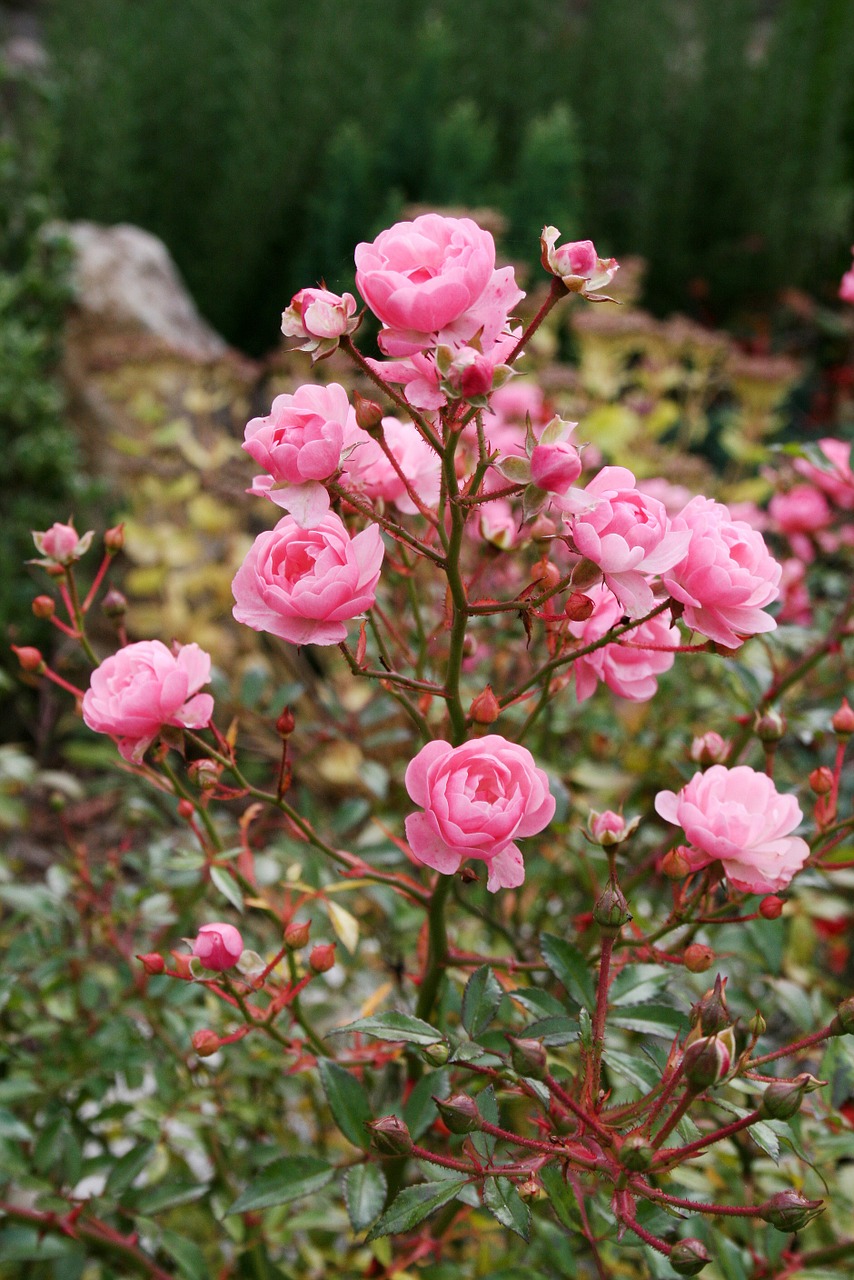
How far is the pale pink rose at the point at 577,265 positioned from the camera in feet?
1.48

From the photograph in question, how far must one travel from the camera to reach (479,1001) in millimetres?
522

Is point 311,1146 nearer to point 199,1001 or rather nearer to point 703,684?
point 199,1001

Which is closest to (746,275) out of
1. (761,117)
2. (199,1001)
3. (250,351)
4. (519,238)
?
(761,117)

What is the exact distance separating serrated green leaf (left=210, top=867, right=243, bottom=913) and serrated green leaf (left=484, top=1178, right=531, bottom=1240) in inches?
8.4

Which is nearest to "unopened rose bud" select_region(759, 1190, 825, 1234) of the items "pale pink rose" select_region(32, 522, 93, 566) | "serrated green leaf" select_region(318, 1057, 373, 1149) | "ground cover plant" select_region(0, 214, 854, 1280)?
"ground cover plant" select_region(0, 214, 854, 1280)

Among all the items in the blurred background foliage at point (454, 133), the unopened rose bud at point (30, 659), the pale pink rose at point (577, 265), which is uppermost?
the pale pink rose at point (577, 265)

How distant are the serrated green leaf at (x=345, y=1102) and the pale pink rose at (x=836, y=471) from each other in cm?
57

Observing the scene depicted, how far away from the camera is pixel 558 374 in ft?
5.57

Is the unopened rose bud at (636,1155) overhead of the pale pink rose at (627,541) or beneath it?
beneath

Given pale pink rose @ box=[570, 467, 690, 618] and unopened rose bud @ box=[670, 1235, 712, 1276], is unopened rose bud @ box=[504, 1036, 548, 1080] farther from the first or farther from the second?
pale pink rose @ box=[570, 467, 690, 618]

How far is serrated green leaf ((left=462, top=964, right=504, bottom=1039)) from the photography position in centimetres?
52

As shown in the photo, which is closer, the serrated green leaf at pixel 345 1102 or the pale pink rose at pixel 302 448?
the pale pink rose at pixel 302 448

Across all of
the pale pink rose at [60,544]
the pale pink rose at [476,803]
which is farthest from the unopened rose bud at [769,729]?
the pale pink rose at [60,544]

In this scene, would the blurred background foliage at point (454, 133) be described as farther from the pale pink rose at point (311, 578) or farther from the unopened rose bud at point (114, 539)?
the pale pink rose at point (311, 578)
